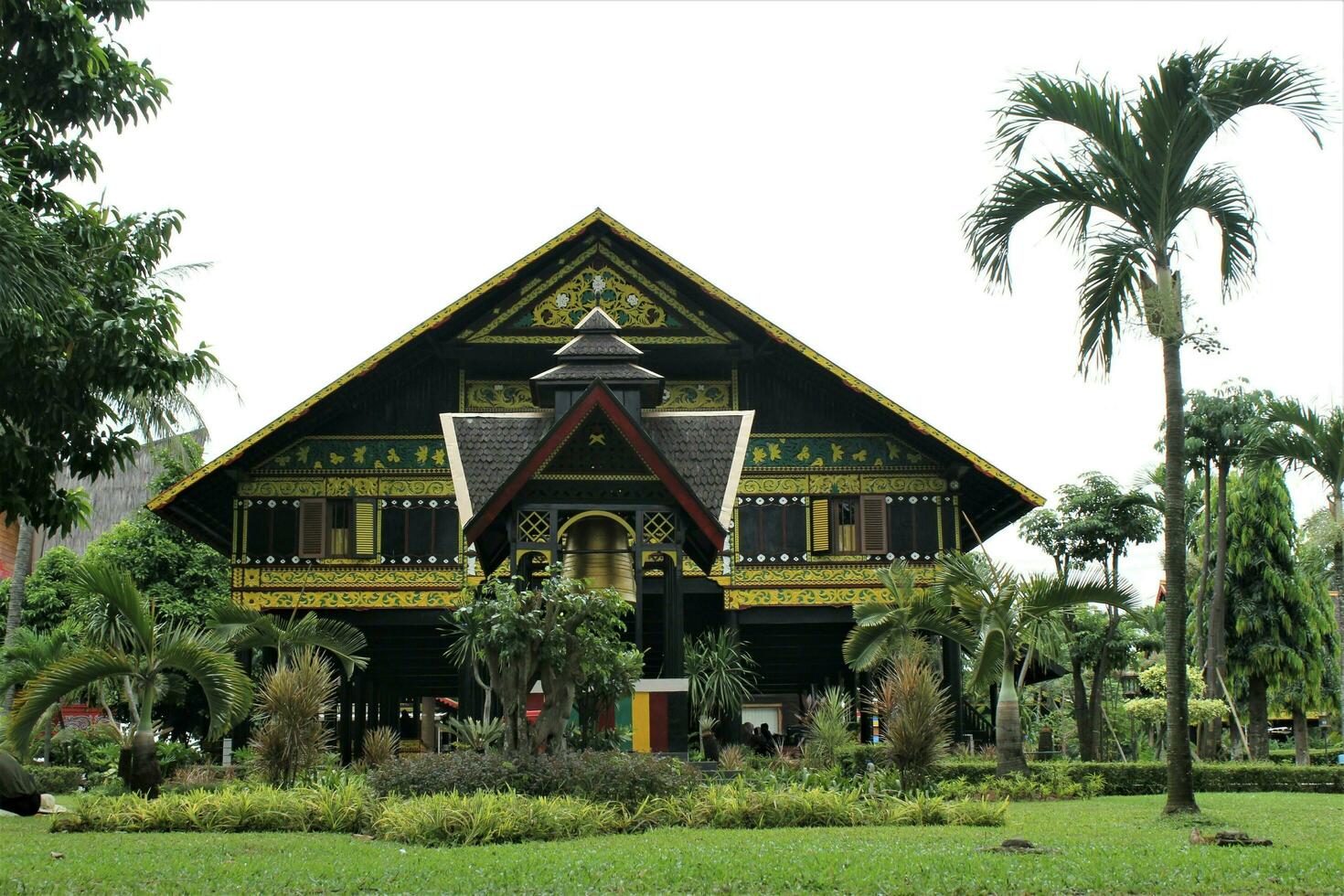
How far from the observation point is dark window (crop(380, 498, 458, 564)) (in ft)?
91.2

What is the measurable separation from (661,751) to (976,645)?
6287 mm

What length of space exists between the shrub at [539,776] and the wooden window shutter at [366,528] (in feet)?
43.5

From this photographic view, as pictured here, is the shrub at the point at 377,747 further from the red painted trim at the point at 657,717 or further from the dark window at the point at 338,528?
the dark window at the point at 338,528

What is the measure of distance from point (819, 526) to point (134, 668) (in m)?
13.8

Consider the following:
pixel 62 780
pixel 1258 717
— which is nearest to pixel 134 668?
pixel 62 780

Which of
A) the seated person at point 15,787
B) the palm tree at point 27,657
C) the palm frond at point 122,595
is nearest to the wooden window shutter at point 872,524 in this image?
the palm tree at point 27,657

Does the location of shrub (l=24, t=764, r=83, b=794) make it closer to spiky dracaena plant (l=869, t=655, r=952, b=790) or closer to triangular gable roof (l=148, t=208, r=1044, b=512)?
triangular gable roof (l=148, t=208, r=1044, b=512)

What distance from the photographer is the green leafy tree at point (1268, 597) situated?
3622 cm

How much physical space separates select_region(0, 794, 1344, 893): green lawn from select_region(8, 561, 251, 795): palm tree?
10.0 feet

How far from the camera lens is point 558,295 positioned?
2797 centimetres

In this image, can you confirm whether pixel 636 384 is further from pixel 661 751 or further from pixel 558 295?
pixel 558 295

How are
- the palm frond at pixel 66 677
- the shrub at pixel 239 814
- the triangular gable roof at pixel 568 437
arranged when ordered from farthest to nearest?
1. the palm frond at pixel 66 677
2. the triangular gable roof at pixel 568 437
3. the shrub at pixel 239 814

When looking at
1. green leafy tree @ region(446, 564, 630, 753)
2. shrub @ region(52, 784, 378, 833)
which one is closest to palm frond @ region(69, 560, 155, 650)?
shrub @ region(52, 784, 378, 833)

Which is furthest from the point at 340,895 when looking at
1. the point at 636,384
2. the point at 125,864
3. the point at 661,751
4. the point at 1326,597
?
the point at 1326,597
